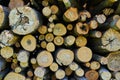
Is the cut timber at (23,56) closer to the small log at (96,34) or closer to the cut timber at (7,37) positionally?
the cut timber at (7,37)

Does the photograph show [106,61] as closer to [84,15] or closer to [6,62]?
[84,15]

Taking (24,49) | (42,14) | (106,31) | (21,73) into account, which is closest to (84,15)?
(106,31)

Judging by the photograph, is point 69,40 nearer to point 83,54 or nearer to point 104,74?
point 83,54

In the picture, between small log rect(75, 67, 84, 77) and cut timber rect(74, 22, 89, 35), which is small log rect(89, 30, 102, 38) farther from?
small log rect(75, 67, 84, 77)

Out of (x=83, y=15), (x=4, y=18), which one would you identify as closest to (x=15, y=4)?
(x=4, y=18)

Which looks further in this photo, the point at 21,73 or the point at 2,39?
the point at 21,73

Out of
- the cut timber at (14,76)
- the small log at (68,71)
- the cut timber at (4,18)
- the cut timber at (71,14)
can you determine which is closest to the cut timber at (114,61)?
the small log at (68,71)

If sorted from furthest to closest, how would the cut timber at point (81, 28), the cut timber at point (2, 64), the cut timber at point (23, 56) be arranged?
the cut timber at point (2, 64)
the cut timber at point (23, 56)
the cut timber at point (81, 28)
